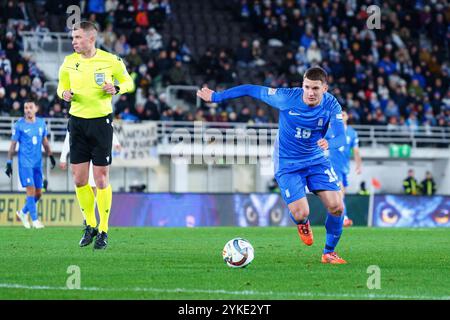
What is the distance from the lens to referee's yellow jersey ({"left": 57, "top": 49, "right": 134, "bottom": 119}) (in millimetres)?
13398

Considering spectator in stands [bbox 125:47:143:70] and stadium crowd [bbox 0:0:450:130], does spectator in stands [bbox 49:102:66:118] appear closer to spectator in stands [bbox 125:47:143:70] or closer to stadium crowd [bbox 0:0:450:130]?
stadium crowd [bbox 0:0:450:130]

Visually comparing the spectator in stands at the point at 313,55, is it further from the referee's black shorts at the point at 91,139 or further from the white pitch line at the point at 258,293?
the white pitch line at the point at 258,293

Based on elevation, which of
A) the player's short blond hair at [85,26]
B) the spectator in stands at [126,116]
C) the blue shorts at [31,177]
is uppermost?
the player's short blond hair at [85,26]

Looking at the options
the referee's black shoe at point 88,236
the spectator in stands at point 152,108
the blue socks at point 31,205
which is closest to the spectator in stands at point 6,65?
the spectator in stands at point 152,108

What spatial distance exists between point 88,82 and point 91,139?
0.71 metres

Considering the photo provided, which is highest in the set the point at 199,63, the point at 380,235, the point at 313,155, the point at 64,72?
the point at 199,63

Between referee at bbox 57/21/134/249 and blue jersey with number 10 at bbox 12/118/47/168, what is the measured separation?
7710 millimetres

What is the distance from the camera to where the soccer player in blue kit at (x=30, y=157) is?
21.0 m

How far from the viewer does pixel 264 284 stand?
31.9 ft

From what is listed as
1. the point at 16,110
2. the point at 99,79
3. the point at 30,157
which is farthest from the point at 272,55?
the point at 99,79

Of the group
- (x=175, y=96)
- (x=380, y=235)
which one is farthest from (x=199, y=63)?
(x=380, y=235)

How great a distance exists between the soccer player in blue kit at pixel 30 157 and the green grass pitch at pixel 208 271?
4.14 m
